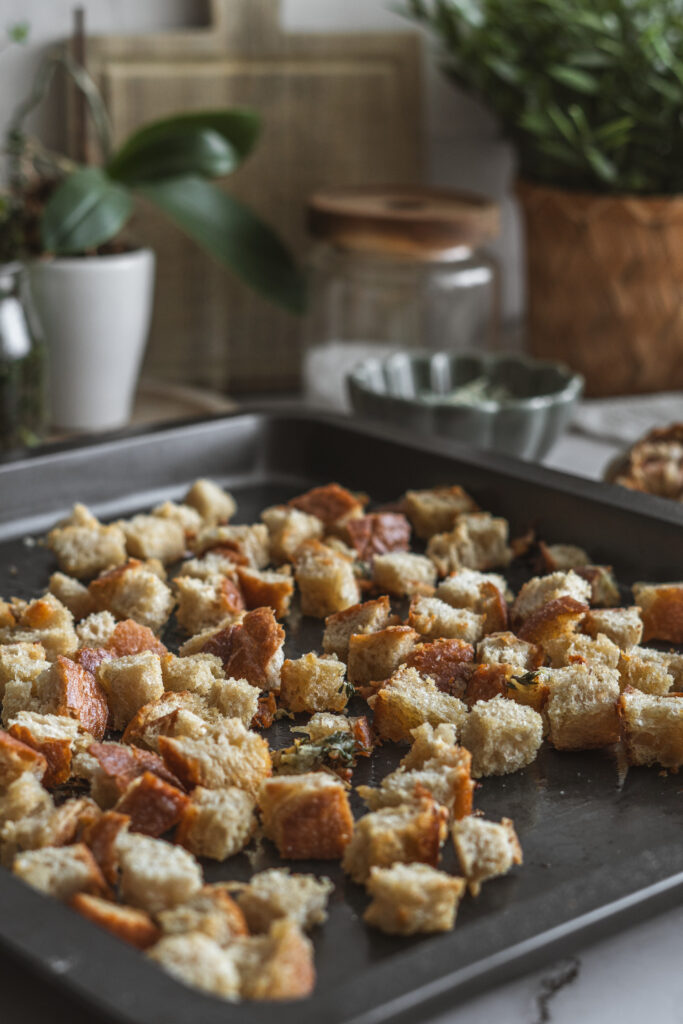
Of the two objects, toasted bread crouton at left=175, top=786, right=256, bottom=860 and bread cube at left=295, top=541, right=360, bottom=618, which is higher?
toasted bread crouton at left=175, top=786, right=256, bottom=860

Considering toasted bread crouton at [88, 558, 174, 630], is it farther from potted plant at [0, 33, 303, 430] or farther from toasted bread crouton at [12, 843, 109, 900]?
potted plant at [0, 33, 303, 430]

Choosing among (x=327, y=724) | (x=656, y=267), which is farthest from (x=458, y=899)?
(x=656, y=267)

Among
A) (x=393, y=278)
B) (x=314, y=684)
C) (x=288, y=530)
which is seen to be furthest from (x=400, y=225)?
(x=314, y=684)

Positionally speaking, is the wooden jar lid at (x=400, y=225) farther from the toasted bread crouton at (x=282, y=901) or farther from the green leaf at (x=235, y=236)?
the toasted bread crouton at (x=282, y=901)

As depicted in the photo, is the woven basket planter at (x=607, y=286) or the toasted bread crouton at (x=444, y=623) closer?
the toasted bread crouton at (x=444, y=623)

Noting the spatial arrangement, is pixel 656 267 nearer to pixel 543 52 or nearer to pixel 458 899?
pixel 543 52

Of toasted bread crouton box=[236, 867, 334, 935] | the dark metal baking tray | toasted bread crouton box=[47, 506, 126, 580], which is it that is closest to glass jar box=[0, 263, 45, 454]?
the dark metal baking tray

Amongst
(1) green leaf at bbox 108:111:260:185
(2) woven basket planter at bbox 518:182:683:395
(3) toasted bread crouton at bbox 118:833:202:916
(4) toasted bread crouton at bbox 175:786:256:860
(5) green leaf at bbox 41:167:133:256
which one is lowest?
(2) woven basket planter at bbox 518:182:683:395

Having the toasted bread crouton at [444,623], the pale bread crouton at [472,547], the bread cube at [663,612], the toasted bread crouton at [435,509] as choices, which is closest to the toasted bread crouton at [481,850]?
the toasted bread crouton at [444,623]
